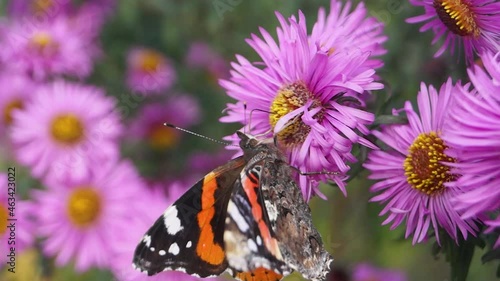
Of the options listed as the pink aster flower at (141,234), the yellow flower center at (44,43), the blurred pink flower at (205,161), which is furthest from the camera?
the blurred pink flower at (205,161)

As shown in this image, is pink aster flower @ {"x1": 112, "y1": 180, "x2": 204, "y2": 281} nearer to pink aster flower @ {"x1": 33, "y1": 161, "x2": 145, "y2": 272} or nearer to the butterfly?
pink aster flower @ {"x1": 33, "y1": 161, "x2": 145, "y2": 272}

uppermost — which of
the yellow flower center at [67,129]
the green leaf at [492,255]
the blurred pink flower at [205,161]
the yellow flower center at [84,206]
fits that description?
the yellow flower center at [67,129]

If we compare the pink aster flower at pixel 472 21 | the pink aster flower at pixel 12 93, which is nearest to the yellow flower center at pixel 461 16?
the pink aster flower at pixel 472 21

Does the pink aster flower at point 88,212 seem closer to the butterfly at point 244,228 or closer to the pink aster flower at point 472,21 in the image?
the butterfly at point 244,228

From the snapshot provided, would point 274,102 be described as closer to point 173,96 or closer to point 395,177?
point 395,177

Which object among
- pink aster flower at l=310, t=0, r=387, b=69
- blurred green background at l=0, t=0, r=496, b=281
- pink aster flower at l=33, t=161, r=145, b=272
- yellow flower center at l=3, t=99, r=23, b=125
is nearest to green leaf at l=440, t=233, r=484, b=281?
pink aster flower at l=310, t=0, r=387, b=69

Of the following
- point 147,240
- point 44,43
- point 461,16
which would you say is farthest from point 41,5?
point 461,16
